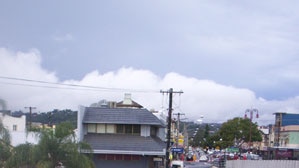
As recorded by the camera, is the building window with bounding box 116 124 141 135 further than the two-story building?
No

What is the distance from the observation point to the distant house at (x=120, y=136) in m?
46.5

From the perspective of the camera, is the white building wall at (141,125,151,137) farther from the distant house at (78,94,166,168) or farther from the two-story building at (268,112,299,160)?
the two-story building at (268,112,299,160)

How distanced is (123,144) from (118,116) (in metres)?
3.40

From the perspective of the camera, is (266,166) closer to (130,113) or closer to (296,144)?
(130,113)

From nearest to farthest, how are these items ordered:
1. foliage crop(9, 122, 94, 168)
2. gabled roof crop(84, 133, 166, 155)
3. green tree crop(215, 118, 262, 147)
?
1. foliage crop(9, 122, 94, 168)
2. gabled roof crop(84, 133, 166, 155)
3. green tree crop(215, 118, 262, 147)

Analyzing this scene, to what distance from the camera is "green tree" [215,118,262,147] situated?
14638 centimetres

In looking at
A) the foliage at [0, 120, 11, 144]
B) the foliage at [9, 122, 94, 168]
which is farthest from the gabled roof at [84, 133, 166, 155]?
the foliage at [0, 120, 11, 144]

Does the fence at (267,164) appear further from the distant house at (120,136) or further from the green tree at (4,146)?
the green tree at (4,146)

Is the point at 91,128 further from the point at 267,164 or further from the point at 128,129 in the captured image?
the point at 267,164

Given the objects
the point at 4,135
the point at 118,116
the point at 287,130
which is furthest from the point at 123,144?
the point at 287,130

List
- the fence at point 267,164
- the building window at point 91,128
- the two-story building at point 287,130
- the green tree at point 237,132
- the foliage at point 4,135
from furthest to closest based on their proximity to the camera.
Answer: the green tree at point 237,132 → the two-story building at point 287,130 → the building window at point 91,128 → the fence at point 267,164 → the foliage at point 4,135

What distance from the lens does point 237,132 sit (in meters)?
148

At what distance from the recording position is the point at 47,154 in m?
28.5

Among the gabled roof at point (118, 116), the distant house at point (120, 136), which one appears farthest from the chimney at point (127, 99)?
the gabled roof at point (118, 116)
